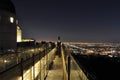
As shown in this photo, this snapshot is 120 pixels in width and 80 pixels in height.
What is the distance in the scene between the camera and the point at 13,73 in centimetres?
691

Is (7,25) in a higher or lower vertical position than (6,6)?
lower

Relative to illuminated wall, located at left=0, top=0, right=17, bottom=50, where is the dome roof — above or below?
above

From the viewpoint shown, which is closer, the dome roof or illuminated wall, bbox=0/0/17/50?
illuminated wall, bbox=0/0/17/50

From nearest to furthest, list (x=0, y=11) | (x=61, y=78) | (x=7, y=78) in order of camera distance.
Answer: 1. (x=7, y=78)
2. (x=61, y=78)
3. (x=0, y=11)

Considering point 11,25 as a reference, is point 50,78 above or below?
below

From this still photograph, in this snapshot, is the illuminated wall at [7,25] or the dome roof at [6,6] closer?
the illuminated wall at [7,25]

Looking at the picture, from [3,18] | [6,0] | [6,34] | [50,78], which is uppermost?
[6,0]

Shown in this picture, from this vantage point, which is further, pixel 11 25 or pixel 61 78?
pixel 11 25

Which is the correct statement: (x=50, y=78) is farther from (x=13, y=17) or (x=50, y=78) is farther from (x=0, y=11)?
(x=13, y=17)

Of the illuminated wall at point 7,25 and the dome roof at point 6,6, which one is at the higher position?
the dome roof at point 6,6

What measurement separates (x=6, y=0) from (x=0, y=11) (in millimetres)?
2516

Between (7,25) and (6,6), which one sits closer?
(6,6)

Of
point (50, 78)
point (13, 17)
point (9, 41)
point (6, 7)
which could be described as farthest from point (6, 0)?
point (50, 78)

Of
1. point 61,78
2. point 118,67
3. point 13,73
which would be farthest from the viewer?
point 118,67
